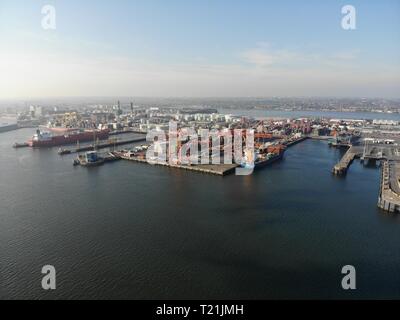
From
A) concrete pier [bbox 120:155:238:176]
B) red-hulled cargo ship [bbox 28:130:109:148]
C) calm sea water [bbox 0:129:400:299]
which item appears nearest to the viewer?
calm sea water [bbox 0:129:400:299]

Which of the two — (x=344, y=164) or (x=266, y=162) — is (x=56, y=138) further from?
(x=344, y=164)

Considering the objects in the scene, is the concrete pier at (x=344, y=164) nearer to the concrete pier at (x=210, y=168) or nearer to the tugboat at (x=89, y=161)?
the concrete pier at (x=210, y=168)

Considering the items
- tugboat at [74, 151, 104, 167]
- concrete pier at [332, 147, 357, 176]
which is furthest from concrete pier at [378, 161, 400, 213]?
tugboat at [74, 151, 104, 167]

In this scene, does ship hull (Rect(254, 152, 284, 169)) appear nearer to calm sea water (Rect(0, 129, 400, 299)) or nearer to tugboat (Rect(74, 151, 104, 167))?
calm sea water (Rect(0, 129, 400, 299))

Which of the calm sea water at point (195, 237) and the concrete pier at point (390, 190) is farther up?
the concrete pier at point (390, 190)

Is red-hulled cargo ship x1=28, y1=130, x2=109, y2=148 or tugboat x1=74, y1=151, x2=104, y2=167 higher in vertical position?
red-hulled cargo ship x1=28, y1=130, x2=109, y2=148

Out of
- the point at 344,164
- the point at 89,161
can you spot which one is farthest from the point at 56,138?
the point at 344,164

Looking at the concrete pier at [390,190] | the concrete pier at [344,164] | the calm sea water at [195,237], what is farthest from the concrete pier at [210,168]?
the concrete pier at [390,190]

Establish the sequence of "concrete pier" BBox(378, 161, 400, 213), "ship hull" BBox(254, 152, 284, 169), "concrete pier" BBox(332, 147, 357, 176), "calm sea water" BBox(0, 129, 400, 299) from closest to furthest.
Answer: "calm sea water" BBox(0, 129, 400, 299)
"concrete pier" BBox(378, 161, 400, 213)
"concrete pier" BBox(332, 147, 357, 176)
"ship hull" BBox(254, 152, 284, 169)

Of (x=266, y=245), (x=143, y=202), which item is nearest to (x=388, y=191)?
(x=266, y=245)
